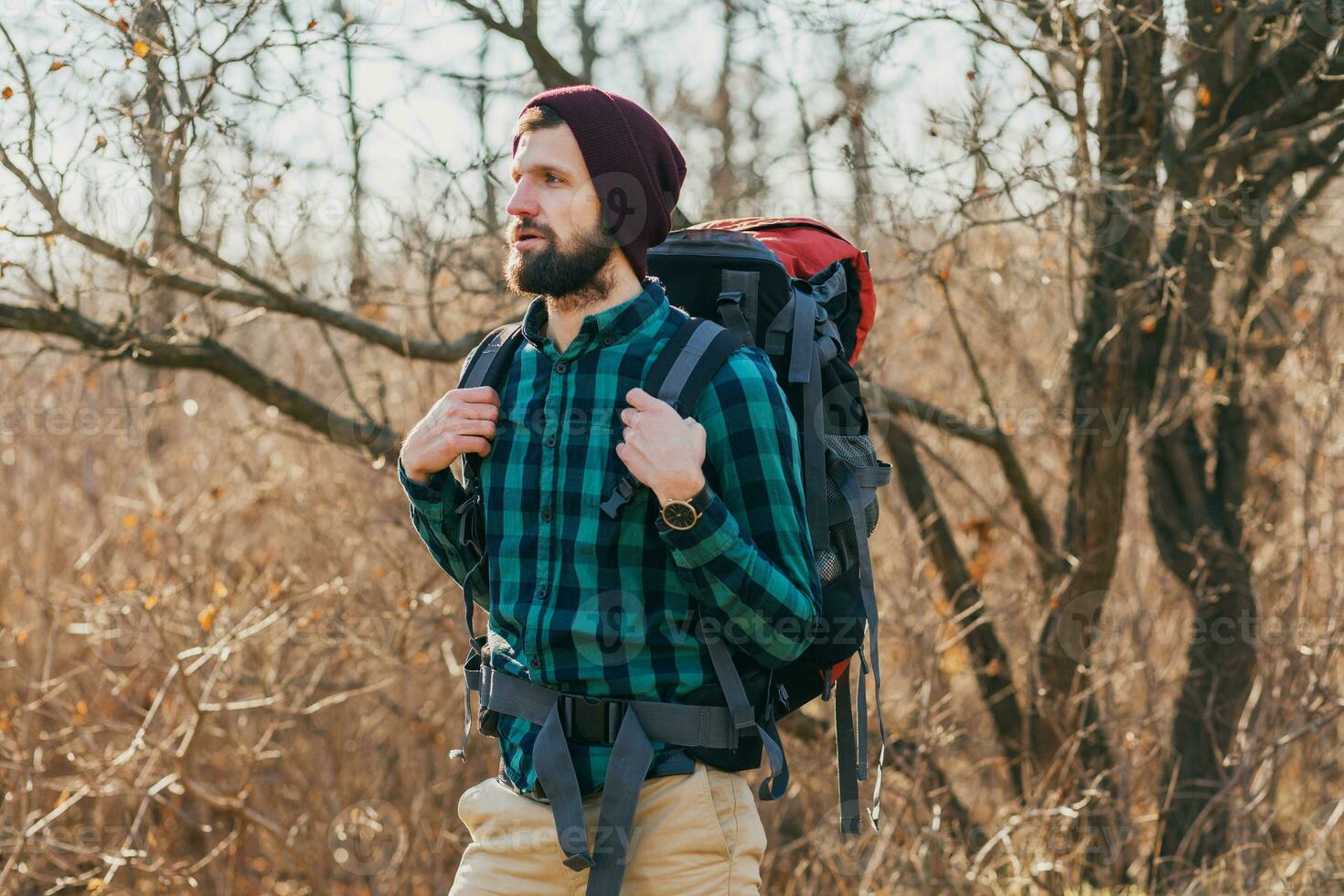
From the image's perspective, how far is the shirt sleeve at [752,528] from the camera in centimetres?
224

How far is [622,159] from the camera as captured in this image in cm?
246

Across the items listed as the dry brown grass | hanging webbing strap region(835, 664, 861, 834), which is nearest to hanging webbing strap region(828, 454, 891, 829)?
hanging webbing strap region(835, 664, 861, 834)

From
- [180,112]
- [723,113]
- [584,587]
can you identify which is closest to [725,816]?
[584,587]

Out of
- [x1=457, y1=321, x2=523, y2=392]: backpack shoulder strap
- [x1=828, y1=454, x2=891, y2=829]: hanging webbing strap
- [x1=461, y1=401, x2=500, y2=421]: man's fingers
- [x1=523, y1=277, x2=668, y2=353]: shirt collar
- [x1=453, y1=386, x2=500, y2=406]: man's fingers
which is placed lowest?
[x1=828, y1=454, x2=891, y2=829]: hanging webbing strap

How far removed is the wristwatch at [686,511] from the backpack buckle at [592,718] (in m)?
0.36

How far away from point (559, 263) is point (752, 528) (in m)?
0.61

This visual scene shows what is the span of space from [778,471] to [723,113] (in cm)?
986

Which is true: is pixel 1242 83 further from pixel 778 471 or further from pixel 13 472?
pixel 13 472

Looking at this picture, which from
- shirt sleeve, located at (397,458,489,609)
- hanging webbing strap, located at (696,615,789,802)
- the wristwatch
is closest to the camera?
the wristwatch

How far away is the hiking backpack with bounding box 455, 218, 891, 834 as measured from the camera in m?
2.40

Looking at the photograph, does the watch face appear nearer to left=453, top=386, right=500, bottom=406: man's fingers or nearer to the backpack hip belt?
the backpack hip belt

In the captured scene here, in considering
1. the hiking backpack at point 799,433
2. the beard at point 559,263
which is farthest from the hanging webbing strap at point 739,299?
the beard at point 559,263

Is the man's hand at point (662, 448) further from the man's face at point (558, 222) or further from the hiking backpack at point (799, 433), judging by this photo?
the man's face at point (558, 222)

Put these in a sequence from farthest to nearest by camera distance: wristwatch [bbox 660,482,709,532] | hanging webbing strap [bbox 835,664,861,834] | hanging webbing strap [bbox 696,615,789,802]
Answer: hanging webbing strap [bbox 835,664,861,834] < hanging webbing strap [bbox 696,615,789,802] < wristwatch [bbox 660,482,709,532]
